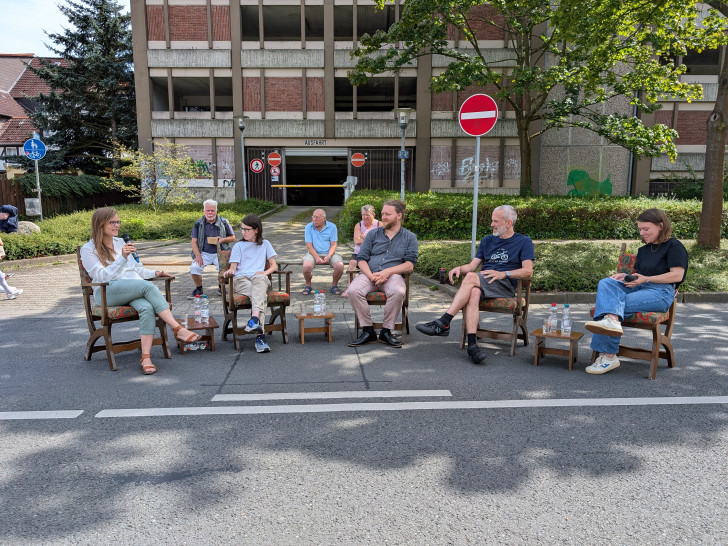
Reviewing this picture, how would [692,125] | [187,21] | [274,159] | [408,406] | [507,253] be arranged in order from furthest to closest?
[274,159], [187,21], [692,125], [507,253], [408,406]

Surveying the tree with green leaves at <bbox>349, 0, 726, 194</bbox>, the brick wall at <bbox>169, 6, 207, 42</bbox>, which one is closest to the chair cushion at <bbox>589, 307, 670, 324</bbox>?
the tree with green leaves at <bbox>349, 0, 726, 194</bbox>

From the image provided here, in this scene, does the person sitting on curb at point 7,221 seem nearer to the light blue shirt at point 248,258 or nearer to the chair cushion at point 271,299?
the light blue shirt at point 248,258

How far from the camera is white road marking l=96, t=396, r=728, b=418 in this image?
3986mm

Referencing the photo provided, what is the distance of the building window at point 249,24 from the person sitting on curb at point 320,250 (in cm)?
2151

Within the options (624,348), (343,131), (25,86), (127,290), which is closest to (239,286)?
(127,290)

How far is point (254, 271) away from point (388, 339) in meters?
1.77

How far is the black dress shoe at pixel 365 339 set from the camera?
19.3 feet

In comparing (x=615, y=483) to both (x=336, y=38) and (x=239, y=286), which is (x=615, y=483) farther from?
(x=336, y=38)

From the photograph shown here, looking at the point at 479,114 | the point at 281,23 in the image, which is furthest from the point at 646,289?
the point at 281,23

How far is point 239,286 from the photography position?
594 centimetres

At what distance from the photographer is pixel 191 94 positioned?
30.4 meters

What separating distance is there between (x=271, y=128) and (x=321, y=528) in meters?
25.8

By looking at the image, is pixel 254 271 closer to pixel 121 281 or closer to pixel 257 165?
pixel 121 281

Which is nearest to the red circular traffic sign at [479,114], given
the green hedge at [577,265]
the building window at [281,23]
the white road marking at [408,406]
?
the green hedge at [577,265]
